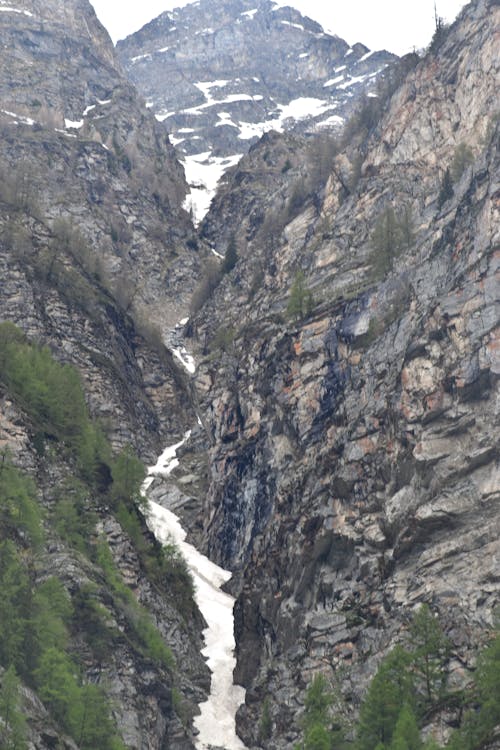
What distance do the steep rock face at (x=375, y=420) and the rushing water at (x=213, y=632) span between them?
1524mm

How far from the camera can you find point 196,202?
191750mm

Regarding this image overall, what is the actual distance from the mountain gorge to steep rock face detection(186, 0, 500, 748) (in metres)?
0.20

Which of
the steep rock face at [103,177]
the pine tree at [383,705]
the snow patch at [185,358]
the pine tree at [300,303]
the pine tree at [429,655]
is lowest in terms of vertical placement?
the pine tree at [383,705]

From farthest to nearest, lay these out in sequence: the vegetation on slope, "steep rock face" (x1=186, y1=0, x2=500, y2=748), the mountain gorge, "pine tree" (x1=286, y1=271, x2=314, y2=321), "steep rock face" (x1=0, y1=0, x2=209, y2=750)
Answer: "pine tree" (x1=286, y1=271, x2=314, y2=321)
"steep rock face" (x1=0, y1=0, x2=209, y2=750)
"steep rock face" (x1=186, y1=0, x2=500, y2=748)
the mountain gorge
the vegetation on slope

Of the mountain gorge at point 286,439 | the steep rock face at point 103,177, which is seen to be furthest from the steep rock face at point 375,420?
the steep rock face at point 103,177

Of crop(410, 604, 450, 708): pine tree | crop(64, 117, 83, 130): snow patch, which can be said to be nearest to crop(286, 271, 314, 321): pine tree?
crop(410, 604, 450, 708): pine tree

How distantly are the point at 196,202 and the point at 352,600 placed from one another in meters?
137

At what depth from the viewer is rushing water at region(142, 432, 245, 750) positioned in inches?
2667

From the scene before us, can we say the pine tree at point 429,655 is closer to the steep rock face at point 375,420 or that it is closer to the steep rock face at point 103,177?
the steep rock face at point 375,420

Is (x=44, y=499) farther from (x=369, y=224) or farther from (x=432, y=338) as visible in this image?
(x=369, y=224)

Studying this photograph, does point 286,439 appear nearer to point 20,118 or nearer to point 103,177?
point 103,177

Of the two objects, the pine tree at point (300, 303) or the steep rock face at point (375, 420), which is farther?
the pine tree at point (300, 303)

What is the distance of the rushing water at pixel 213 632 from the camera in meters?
67.8

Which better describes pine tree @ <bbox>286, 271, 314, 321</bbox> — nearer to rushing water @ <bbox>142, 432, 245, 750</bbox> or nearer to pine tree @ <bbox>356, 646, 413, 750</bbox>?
rushing water @ <bbox>142, 432, 245, 750</bbox>
